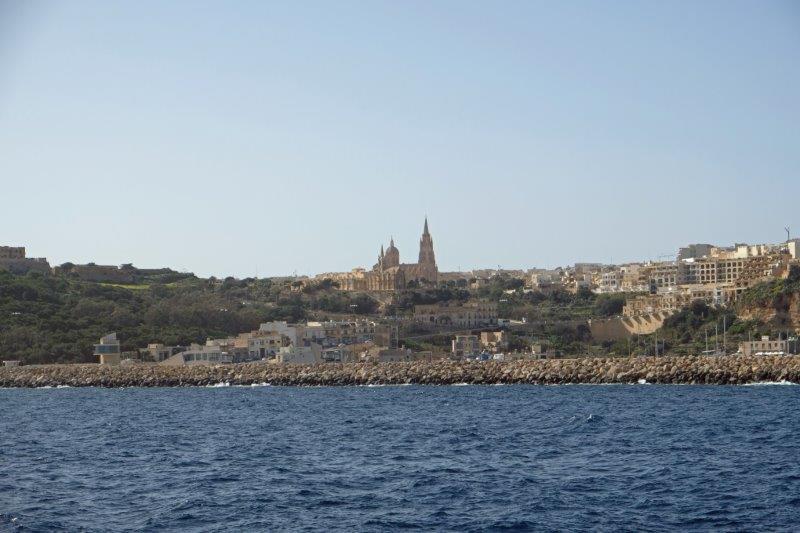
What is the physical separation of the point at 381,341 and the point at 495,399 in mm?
56593

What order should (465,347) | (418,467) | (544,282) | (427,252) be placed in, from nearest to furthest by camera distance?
(418,467) → (465,347) → (544,282) → (427,252)

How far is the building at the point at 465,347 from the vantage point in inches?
3737

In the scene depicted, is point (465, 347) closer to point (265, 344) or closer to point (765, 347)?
point (265, 344)

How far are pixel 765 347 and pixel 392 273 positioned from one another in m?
86.7

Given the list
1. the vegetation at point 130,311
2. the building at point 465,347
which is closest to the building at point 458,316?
the vegetation at point 130,311

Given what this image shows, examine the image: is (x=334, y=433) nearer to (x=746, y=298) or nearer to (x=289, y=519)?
(x=289, y=519)

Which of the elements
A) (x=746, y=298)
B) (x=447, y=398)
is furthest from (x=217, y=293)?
(x=447, y=398)

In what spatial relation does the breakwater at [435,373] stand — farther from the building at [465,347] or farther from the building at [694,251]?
the building at [694,251]

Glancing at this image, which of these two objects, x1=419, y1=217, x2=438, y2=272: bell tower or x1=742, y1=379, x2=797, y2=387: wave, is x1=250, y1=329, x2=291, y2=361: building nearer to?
x1=742, y1=379, x2=797, y2=387: wave

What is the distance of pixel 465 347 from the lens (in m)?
98.0

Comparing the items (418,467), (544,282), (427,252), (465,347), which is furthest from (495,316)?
(418,467)

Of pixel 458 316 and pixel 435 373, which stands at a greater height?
pixel 458 316

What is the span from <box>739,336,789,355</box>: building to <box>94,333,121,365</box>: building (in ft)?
130

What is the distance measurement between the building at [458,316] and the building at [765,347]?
43.8 metres
